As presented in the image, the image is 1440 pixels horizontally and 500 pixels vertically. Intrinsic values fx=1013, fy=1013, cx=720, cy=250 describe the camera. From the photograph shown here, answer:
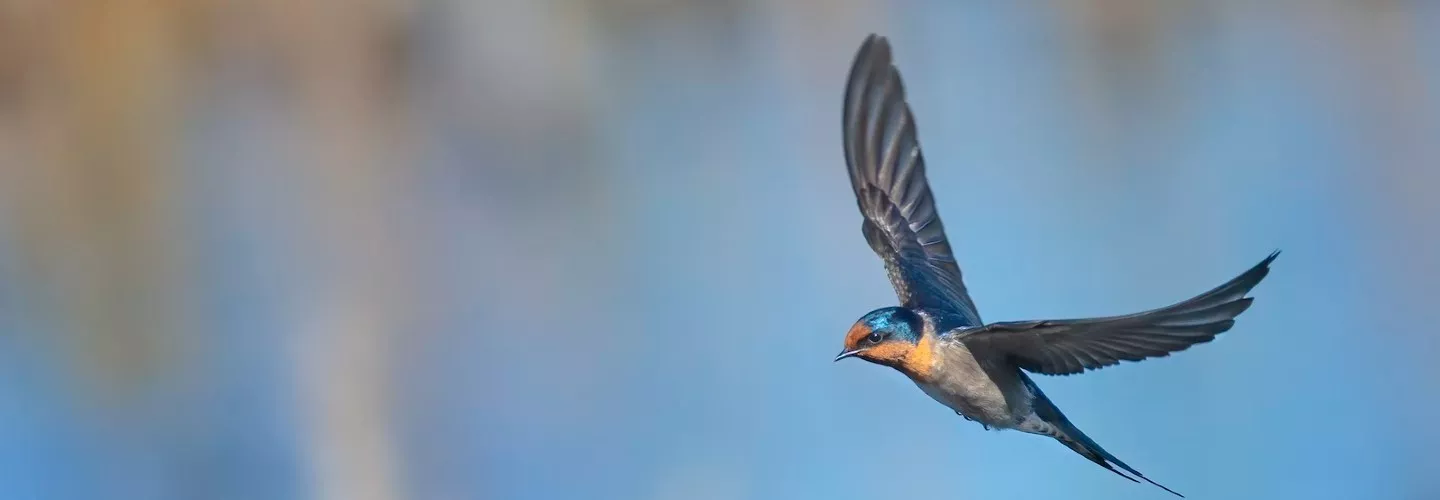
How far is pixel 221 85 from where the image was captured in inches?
56.8

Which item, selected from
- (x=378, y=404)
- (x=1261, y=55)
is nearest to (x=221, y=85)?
(x=378, y=404)

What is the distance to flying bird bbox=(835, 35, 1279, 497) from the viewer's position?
62 centimetres

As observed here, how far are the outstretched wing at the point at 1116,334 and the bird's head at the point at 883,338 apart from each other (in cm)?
4

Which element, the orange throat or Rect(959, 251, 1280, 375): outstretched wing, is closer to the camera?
Rect(959, 251, 1280, 375): outstretched wing

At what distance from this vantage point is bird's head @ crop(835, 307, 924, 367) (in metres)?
0.73

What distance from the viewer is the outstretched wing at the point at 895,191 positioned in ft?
2.59

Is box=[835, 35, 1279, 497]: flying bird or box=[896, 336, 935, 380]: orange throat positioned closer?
box=[835, 35, 1279, 497]: flying bird

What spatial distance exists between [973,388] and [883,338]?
88mm

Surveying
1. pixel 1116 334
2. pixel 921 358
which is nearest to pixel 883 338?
pixel 921 358

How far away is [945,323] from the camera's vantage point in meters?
0.79

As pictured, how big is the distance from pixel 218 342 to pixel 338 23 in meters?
0.48

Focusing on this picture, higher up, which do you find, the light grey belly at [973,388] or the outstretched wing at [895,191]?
the outstretched wing at [895,191]

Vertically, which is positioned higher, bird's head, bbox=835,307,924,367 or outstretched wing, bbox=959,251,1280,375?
outstretched wing, bbox=959,251,1280,375

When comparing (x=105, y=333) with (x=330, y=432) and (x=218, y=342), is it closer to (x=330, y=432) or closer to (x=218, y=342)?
(x=218, y=342)
